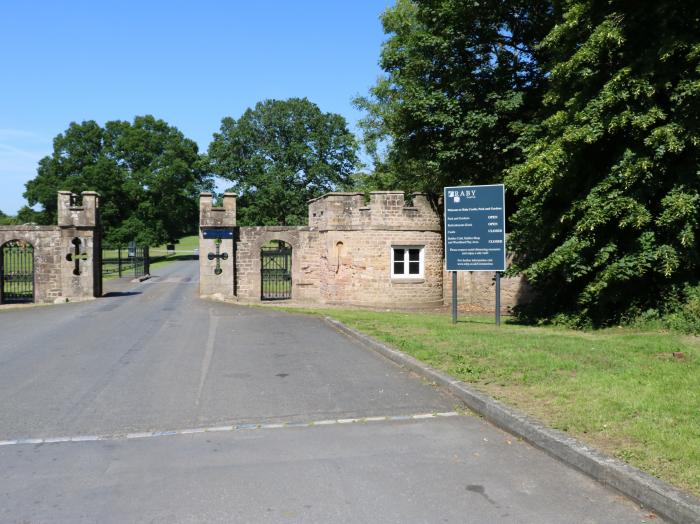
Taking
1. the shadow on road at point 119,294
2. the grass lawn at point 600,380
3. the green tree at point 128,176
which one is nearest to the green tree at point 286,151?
the green tree at point 128,176

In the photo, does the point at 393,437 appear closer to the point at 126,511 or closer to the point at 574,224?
the point at 126,511

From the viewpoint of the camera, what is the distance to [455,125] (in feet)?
63.9

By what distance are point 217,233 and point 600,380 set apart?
18.6 metres

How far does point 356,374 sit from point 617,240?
6.74m

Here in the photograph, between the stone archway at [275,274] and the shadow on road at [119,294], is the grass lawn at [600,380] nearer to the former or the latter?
the stone archway at [275,274]

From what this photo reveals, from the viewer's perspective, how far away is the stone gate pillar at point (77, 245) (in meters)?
24.2

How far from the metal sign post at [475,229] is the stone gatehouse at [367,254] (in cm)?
774

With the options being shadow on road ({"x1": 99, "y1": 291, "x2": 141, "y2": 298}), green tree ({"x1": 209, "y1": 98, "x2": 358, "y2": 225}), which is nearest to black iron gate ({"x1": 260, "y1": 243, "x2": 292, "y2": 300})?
shadow on road ({"x1": 99, "y1": 291, "x2": 141, "y2": 298})

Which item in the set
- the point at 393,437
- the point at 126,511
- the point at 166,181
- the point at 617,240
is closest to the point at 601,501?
the point at 393,437

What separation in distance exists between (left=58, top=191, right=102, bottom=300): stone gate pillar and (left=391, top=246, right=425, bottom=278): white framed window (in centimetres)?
1197

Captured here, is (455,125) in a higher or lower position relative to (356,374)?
higher

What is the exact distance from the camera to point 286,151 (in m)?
57.8

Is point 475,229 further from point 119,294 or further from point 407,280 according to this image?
point 119,294

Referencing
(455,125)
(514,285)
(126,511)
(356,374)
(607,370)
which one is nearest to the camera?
(126,511)
